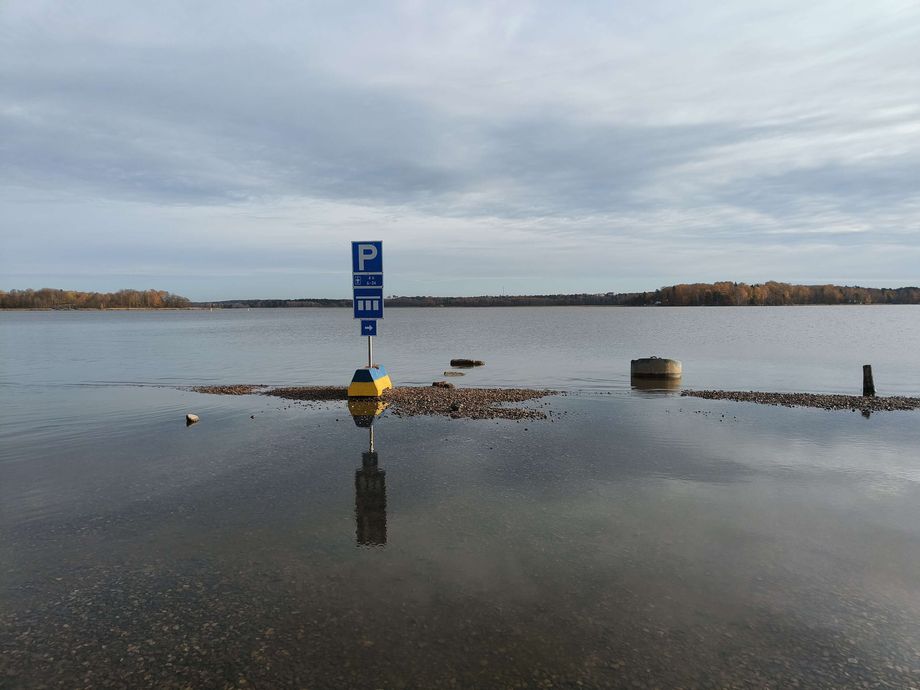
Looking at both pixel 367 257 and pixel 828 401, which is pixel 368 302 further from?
pixel 828 401

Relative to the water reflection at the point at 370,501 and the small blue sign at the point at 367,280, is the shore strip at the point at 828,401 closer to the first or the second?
the small blue sign at the point at 367,280

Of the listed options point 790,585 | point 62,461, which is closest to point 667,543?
point 790,585

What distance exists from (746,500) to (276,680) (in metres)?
10.1

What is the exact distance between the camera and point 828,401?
26.8 m

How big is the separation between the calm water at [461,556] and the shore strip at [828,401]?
18.8ft

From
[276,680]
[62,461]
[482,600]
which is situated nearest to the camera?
[276,680]

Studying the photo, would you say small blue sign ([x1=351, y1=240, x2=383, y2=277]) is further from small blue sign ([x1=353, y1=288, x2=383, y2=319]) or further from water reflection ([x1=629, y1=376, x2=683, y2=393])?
water reflection ([x1=629, y1=376, x2=683, y2=393])

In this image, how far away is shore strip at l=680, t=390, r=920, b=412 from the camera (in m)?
25.6

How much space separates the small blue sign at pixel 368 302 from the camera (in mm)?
28547

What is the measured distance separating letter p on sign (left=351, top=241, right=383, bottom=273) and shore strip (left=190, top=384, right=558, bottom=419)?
6.29 meters

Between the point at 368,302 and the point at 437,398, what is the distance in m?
6.04

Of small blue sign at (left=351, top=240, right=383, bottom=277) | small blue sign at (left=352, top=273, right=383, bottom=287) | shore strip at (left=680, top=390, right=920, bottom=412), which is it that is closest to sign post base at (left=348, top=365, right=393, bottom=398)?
small blue sign at (left=352, top=273, right=383, bottom=287)

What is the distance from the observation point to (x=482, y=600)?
315 inches

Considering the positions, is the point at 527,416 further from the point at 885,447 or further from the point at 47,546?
the point at 47,546
